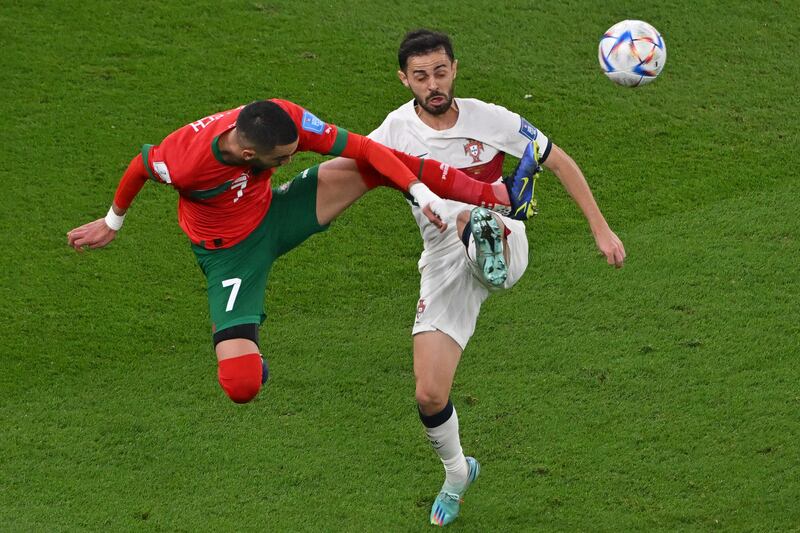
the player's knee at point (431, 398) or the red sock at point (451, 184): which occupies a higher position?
A: the red sock at point (451, 184)

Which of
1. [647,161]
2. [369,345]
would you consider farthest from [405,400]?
[647,161]

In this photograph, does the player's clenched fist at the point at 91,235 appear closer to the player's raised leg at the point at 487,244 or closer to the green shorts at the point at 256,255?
the green shorts at the point at 256,255

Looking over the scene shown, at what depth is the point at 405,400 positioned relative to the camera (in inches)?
262

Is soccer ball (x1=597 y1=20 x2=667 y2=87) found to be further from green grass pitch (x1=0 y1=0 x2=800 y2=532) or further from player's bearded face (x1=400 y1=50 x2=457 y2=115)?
player's bearded face (x1=400 y1=50 x2=457 y2=115)

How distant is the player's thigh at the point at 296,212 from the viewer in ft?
19.4

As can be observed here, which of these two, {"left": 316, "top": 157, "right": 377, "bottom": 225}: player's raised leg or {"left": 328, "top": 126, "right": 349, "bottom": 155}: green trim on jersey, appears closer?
{"left": 328, "top": 126, "right": 349, "bottom": 155}: green trim on jersey

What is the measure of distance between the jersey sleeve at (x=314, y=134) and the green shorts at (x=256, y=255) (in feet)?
1.31

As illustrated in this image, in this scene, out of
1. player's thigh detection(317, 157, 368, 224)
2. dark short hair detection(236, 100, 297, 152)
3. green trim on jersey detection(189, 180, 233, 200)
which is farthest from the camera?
player's thigh detection(317, 157, 368, 224)

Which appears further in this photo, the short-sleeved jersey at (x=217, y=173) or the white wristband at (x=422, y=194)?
the short-sleeved jersey at (x=217, y=173)

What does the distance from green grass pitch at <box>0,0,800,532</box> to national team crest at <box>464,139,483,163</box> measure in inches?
55.7

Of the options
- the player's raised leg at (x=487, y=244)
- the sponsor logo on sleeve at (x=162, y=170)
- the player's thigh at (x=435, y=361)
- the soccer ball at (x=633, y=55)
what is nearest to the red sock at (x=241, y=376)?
the player's thigh at (x=435, y=361)

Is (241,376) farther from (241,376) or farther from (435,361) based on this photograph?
(435,361)

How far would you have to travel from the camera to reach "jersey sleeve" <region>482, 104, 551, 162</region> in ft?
19.2

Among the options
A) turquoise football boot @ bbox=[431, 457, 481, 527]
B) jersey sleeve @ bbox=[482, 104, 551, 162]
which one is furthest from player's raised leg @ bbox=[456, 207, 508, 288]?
turquoise football boot @ bbox=[431, 457, 481, 527]
